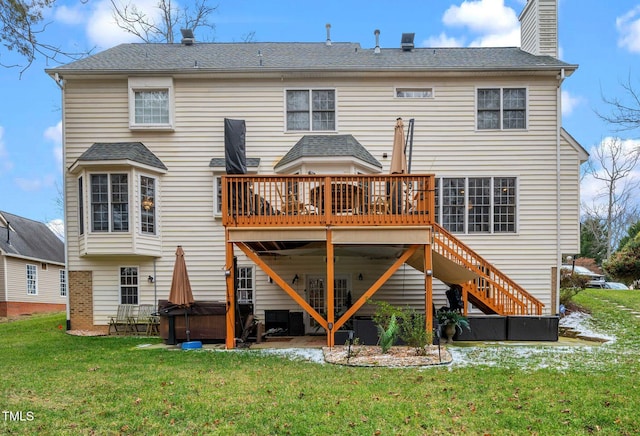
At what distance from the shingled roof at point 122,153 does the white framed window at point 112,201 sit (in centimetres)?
52

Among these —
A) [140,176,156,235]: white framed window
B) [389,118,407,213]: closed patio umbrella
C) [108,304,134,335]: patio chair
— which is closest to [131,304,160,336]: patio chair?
[108,304,134,335]: patio chair

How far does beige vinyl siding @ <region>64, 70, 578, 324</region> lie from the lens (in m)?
12.7

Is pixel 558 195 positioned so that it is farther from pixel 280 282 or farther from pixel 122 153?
pixel 122 153

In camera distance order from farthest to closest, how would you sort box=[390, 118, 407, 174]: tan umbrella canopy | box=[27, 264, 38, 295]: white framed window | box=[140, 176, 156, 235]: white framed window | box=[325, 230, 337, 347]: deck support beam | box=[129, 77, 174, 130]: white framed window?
box=[27, 264, 38, 295]: white framed window < box=[129, 77, 174, 130]: white framed window < box=[140, 176, 156, 235]: white framed window < box=[390, 118, 407, 174]: tan umbrella canopy < box=[325, 230, 337, 347]: deck support beam

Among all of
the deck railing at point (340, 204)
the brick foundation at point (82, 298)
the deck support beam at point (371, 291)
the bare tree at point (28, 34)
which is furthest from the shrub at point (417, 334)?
the brick foundation at point (82, 298)

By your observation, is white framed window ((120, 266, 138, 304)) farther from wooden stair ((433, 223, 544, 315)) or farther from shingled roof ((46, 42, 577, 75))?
wooden stair ((433, 223, 544, 315))

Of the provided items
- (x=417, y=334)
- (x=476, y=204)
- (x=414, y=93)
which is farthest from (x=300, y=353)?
(x=414, y=93)

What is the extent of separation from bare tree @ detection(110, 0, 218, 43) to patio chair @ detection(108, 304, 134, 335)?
47.8 ft

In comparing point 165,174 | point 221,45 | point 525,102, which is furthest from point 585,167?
point 165,174

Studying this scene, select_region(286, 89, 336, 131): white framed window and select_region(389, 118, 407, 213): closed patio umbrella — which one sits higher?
select_region(286, 89, 336, 131): white framed window

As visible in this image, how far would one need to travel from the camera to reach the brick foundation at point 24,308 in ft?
74.3

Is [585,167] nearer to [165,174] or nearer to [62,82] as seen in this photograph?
[165,174]

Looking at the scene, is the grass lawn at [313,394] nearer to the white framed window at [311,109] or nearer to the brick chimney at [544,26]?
the white framed window at [311,109]

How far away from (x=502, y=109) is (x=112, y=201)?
11.4 m
